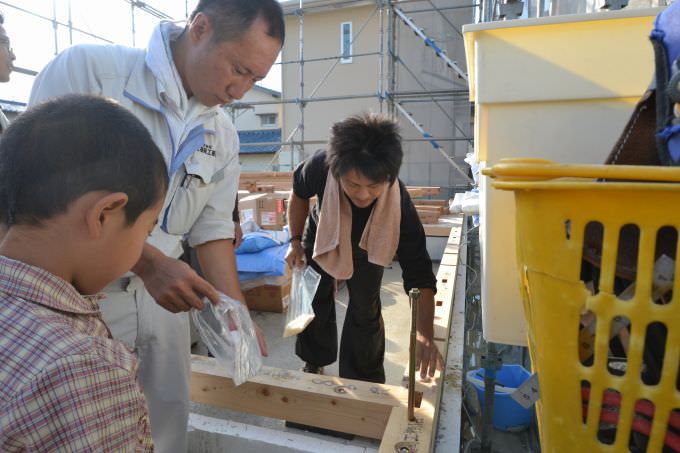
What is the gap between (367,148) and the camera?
63.8 inches

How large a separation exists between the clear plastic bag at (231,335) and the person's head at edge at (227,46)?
0.59 metres

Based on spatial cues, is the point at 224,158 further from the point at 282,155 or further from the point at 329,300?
the point at 282,155

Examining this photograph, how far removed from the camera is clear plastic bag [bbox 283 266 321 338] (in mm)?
1879

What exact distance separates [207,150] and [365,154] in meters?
0.58

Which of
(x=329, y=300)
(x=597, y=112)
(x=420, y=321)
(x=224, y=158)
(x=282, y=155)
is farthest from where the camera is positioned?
(x=282, y=155)

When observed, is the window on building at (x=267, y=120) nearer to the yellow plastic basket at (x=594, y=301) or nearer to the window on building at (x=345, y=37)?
the window on building at (x=345, y=37)

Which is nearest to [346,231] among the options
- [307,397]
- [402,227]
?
[402,227]

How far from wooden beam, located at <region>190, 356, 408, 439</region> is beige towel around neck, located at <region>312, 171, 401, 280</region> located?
0.52m

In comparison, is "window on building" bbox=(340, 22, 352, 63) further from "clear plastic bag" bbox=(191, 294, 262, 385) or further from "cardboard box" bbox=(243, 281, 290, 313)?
"clear plastic bag" bbox=(191, 294, 262, 385)

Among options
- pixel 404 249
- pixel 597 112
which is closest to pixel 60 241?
pixel 597 112

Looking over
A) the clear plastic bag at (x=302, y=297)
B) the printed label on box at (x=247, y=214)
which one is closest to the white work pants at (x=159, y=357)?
the clear plastic bag at (x=302, y=297)

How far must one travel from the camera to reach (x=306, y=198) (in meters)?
2.15

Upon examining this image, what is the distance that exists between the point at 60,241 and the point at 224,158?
0.84 metres

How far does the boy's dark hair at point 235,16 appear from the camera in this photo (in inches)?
43.7
